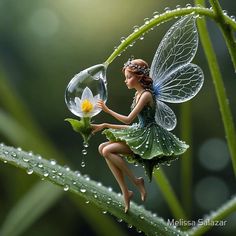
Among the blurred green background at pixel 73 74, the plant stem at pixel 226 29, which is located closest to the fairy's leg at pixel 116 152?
the plant stem at pixel 226 29

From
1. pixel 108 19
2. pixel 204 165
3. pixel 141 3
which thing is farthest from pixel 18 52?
pixel 204 165

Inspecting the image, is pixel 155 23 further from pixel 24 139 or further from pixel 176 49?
pixel 24 139

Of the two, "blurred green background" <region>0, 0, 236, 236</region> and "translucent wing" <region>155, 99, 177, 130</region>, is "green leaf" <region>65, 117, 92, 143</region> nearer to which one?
"translucent wing" <region>155, 99, 177, 130</region>

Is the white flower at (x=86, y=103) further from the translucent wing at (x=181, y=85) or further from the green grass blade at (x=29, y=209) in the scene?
the green grass blade at (x=29, y=209)

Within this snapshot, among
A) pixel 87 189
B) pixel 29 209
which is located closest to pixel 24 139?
pixel 29 209

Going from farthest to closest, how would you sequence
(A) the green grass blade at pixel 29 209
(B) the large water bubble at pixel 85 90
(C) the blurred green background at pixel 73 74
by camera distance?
(C) the blurred green background at pixel 73 74
(A) the green grass blade at pixel 29 209
(B) the large water bubble at pixel 85 90

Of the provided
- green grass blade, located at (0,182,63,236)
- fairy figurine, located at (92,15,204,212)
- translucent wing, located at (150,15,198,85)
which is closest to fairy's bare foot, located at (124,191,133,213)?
fairy figurine, located at (92,15,204,212)

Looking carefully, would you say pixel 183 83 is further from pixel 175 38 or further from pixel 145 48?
pixel 145 48

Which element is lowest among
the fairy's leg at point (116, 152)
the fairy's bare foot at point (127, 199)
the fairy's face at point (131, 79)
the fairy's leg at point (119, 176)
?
the fairy's bare foot at point (127, 199)
